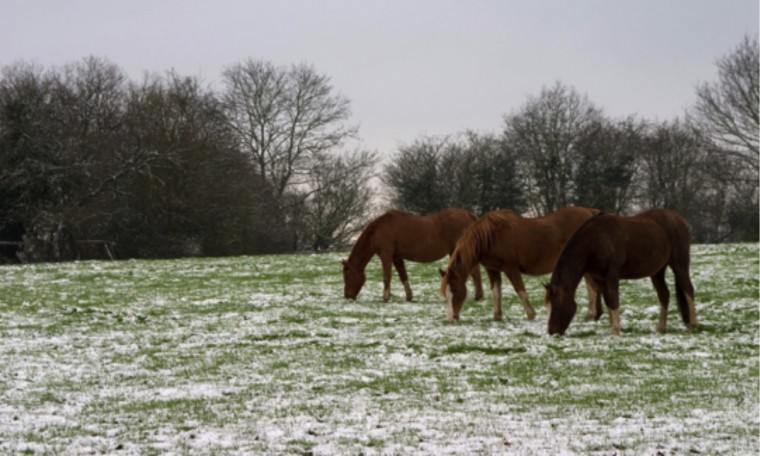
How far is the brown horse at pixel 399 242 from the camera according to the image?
61.5 feet

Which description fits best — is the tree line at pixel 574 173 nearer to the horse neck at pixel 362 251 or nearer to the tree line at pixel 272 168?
the tree line at pixel 272 168

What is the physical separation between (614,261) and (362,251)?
7.42 m

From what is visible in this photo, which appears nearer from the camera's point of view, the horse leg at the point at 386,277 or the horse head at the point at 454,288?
the horse head at the point at 454,288

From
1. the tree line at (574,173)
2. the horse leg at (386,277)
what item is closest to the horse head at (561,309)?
the horse leg at (386,277)

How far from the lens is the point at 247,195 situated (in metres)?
47.7

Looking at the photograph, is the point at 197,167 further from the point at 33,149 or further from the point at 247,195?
the point at 33,149

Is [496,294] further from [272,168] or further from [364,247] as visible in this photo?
[272,168]

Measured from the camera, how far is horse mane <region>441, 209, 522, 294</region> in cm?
1430

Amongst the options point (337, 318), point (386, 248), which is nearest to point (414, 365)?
point (337, 318)

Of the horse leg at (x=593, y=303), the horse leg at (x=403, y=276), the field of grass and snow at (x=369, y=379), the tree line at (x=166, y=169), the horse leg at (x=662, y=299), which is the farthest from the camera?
the tree line at (x=166, y=169)

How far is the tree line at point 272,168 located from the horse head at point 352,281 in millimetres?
24970

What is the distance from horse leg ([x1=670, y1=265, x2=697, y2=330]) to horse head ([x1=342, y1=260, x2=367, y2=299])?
754cm

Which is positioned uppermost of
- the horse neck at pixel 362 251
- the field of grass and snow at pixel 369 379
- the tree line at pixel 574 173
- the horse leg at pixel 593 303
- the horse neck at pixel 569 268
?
the tree line at pixel 574 173

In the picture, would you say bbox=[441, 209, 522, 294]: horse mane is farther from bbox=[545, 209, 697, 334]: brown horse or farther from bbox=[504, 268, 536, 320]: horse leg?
bbox=[545, 209, 697, 334]: brown horse
